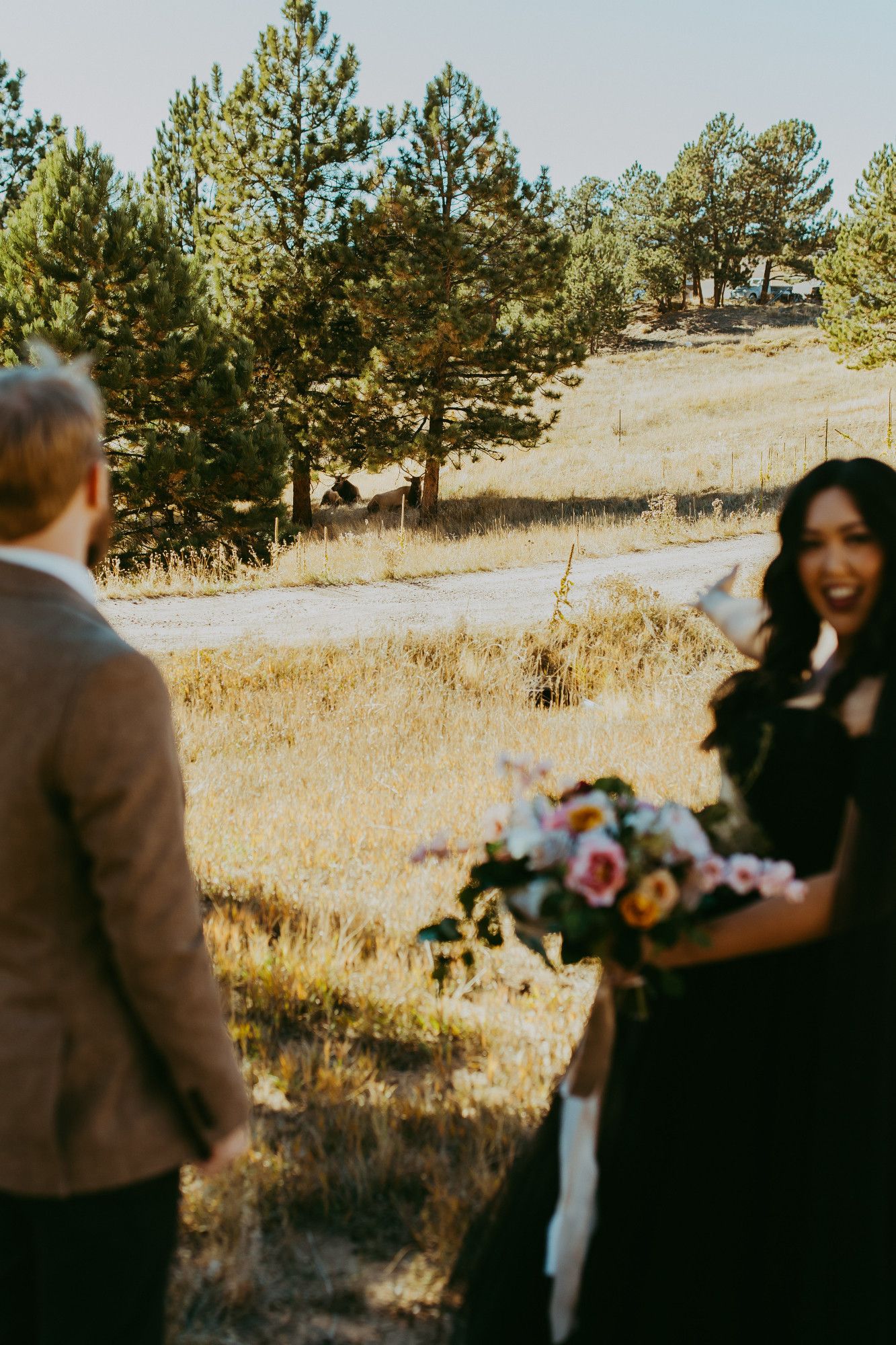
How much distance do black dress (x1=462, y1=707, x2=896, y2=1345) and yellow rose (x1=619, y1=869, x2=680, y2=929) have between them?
1.14 feet

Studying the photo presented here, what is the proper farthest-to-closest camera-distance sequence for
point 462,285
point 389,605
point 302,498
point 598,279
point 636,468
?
point 598,279
point 636,468
point 302,498
point 462,285
point 389,605

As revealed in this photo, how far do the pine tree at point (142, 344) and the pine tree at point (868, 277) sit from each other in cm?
1893

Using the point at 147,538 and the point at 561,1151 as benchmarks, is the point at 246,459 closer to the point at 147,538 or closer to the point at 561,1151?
the point at 147,538

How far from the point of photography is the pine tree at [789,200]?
56406 millimetres

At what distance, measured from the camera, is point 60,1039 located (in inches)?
54.8

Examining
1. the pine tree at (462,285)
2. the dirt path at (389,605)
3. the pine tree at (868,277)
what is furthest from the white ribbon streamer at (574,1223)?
the pine tree at (868,277)

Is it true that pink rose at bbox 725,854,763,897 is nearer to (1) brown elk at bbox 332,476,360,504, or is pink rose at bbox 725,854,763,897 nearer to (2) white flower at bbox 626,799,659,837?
(2) white flower at bbox 626,799,659,837

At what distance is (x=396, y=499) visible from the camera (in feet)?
87.9

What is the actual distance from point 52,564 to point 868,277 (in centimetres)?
3297

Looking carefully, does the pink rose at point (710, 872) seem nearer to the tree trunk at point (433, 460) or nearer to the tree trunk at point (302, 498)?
the tree trunk at point (433, 460)

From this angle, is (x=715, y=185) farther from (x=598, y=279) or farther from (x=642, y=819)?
(x=642, y=819)

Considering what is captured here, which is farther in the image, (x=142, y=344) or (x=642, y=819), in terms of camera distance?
(x=142, y=344)

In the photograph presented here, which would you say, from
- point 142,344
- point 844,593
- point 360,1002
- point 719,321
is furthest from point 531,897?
point 719,321

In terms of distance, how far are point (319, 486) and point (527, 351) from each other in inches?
459
